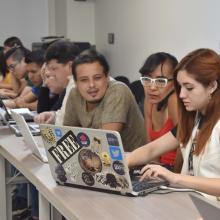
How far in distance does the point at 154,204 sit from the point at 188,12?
2702 mm

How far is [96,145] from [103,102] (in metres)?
0.79

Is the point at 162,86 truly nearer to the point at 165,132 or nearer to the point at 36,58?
the point at 165,132

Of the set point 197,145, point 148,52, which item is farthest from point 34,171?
point 148,52

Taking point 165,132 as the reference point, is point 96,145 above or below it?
above

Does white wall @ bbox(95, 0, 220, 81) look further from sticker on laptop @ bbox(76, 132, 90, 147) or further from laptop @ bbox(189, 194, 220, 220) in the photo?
laptop @ bbox(189, 194, 220, 220)

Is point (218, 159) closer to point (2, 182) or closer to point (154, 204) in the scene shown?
point (154, 204)

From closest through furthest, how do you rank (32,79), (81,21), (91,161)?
1. (91,161)
2. (32,79)
3. (81,21)

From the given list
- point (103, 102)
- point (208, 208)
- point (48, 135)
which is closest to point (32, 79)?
point (103, 102)

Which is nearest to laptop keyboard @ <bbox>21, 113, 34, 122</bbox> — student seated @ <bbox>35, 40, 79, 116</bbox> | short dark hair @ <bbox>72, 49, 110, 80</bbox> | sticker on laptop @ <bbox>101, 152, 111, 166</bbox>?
student seated @ <bbox>35, 40, 79, 116</bbox>

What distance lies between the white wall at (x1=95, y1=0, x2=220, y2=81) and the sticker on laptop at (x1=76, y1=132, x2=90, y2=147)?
7.26ft

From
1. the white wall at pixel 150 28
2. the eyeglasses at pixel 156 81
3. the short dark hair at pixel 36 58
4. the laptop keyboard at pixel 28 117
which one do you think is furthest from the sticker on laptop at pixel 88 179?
the white wall at pixel 150 28

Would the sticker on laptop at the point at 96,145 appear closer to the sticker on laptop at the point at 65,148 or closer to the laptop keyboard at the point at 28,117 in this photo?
the sticker on laptop at the point at 65,148

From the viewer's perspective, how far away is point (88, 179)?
1.50 metres

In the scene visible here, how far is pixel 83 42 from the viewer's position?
5.68 m
